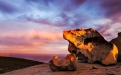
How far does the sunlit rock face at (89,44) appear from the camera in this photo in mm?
15836

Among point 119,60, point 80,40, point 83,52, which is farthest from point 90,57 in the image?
point 119,60

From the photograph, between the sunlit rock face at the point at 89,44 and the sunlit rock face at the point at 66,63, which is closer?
the sunlit rock face at the point at 66,63

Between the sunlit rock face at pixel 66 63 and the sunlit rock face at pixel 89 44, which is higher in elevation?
the sunlit rock face at pixel 89 44

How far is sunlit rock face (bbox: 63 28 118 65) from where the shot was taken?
623 inches

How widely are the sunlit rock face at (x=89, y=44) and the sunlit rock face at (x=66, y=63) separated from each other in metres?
2.83

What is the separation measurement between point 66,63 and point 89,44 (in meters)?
3.74

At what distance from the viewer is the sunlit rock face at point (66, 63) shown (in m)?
13.4

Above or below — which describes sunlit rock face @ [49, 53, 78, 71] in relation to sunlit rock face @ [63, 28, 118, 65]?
below

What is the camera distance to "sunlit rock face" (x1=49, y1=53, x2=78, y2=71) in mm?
13367

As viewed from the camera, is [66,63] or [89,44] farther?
[89,44]

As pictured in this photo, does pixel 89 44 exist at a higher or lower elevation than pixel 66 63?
higher

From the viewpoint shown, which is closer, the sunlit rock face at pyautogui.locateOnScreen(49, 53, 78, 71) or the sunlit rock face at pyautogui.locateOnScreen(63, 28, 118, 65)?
the sunlit rock face at pyautogui.locateOnScreen(49, 53, 78, 71)

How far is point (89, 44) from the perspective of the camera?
1642 centimetres

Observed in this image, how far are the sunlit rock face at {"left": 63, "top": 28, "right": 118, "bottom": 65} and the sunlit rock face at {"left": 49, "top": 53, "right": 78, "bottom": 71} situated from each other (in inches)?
112
